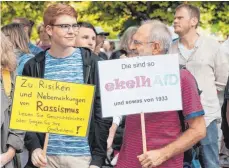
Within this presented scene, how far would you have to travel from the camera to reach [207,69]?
7.10m

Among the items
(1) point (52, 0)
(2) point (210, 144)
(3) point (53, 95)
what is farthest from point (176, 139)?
(1) point (52, 0)

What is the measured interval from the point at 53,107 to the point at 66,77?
32 centimetres

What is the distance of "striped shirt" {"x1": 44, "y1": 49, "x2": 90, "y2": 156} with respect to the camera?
4.56 m

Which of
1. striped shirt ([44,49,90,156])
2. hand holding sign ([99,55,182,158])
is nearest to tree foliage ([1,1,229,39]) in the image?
striped shirt ([44,49,90,156])

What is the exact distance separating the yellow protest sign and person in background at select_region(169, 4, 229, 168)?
8.86ft

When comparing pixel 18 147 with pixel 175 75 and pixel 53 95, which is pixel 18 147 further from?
pixel 175 75

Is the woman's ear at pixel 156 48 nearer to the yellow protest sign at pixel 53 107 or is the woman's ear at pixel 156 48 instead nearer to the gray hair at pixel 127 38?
the yellow protest sign at pixel 53 107

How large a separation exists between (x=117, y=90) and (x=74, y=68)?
51 cm

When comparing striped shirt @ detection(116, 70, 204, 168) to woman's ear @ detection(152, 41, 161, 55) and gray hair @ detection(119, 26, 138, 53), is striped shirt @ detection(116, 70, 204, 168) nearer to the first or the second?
woman's ear @ detection(152, 41, 161, 55)

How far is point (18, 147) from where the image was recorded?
4457 millimetres

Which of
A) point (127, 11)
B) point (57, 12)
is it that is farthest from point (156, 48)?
point (127, 11)

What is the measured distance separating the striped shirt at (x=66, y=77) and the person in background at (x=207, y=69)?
2488 mm

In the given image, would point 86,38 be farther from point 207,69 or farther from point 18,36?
point 207,69

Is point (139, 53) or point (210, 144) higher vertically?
point (139, 53)
